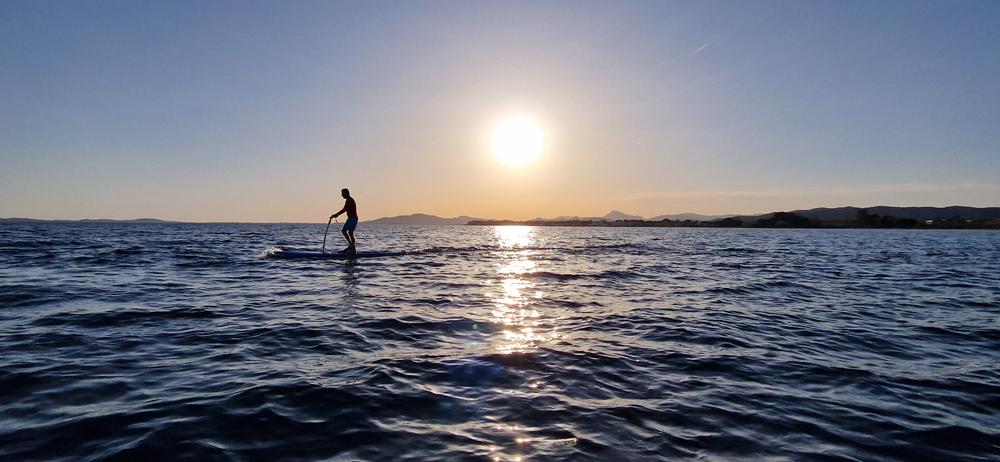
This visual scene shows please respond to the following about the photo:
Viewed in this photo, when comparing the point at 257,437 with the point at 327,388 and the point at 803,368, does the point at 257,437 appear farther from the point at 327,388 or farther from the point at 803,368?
the point at 803,368

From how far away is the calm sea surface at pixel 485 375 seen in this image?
4.78m

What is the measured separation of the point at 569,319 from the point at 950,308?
11307mm

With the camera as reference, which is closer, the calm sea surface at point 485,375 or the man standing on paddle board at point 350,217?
the calm sea surface at point 485,375

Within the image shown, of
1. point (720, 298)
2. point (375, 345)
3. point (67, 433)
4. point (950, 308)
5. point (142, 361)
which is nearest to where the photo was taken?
point (67, 433)

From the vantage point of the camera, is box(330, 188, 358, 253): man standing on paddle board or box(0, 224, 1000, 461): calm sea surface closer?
box(0, 224, 1000, 461): calm sea surface

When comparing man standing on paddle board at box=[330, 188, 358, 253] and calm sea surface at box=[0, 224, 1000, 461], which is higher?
man standing on paddle board at box=[330, 188, 358, 253]

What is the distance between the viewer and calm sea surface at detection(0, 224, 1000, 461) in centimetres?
478

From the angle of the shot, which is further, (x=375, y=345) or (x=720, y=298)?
(x=720, y=298)

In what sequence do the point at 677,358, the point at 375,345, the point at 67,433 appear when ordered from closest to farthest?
the point at 67,433 < the point at 677,358 < the point at 375,345

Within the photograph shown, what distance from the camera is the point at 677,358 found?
8.13 metres

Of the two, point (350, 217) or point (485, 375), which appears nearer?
point (485, 375)

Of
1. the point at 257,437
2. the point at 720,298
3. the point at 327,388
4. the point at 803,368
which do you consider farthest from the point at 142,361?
the point at 720,298

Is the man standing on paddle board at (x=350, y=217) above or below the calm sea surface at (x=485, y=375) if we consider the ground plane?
above

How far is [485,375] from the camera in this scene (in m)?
6.98
